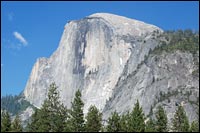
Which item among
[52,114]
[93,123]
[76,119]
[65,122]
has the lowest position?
[93,123]

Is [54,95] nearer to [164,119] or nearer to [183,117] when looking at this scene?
[164,119]

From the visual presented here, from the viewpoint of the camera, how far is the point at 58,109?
76625mm

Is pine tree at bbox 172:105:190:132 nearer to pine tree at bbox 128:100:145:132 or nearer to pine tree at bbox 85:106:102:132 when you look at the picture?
pine tree at bbox 128:100:145:132

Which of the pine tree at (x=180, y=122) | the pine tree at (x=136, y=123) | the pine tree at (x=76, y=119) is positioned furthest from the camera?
the pine tree at (x=180, y=122)

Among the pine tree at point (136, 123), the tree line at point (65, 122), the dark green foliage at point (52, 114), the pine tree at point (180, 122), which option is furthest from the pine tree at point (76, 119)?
the pine tree at point (180, 122)

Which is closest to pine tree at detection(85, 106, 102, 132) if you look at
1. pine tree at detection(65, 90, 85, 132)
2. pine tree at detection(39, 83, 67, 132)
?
pine tree at detection(65, 90, 85, 132)

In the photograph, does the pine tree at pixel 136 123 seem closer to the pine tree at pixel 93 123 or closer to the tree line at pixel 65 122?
the tree line at pixel 65 122

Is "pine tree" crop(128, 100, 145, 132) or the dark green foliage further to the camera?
"pine tree" crop(128, 100, 145, 132)

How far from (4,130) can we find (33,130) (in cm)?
549

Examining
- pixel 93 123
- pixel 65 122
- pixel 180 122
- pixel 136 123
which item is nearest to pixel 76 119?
pixel 65 122

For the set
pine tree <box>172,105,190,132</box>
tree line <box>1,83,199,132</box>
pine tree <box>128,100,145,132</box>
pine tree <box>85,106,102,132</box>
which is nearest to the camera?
tree line <box>1,83,199,132</box>

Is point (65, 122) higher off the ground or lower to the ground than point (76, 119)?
lower

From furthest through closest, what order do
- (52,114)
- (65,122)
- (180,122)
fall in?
1. (180,122)
2. (65,122)
3. (52,114)

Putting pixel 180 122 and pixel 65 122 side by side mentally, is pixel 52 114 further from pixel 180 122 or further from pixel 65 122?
pixel 180 122
